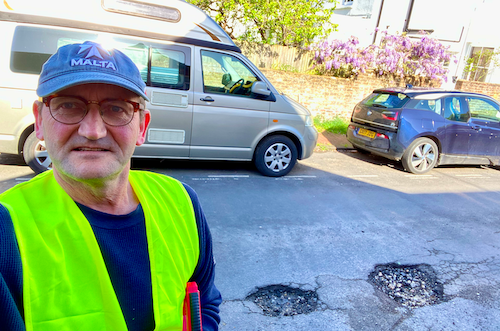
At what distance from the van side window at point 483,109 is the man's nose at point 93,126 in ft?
29.3

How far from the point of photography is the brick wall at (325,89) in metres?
11.4

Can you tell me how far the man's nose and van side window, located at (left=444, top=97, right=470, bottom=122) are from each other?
27.2 feet

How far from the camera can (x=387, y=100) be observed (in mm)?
7992

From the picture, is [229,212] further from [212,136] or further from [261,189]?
[212,136]

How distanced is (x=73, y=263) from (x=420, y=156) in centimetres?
801

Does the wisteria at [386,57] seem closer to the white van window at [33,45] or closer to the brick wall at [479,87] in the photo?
the brick wall at [479,87]

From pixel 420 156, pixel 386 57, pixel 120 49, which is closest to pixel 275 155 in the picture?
pixel 120 49

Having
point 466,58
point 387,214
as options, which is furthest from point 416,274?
point 466,58

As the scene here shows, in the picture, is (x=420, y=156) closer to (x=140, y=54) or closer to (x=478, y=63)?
(x=140, y=54)

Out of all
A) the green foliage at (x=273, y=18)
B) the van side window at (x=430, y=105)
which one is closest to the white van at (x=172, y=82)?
the van side window at (x=430, y=105)

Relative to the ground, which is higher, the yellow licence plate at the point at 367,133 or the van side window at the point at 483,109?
the van side window at the point at 483,109

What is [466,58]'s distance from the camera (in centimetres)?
1817

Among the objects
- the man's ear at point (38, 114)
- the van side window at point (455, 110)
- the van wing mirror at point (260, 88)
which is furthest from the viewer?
the van side window at point (455, 110)

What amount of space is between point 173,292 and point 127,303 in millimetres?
155
